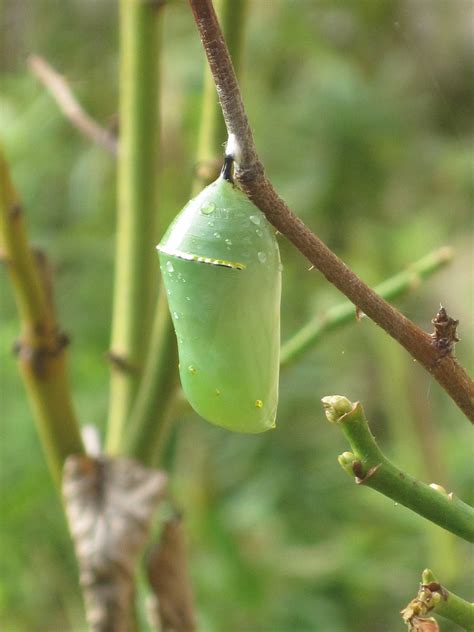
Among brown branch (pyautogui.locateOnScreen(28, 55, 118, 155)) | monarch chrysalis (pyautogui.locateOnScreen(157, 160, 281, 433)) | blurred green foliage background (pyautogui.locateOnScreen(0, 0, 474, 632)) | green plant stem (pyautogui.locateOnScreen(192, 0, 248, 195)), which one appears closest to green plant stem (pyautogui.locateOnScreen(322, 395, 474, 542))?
monarch chrysalis (pyautogui.locateOnScreen(157, 160, 281, 433))

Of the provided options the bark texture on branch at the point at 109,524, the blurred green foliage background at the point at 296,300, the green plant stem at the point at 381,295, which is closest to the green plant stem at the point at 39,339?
the bark texture on branch at the point at 109,524

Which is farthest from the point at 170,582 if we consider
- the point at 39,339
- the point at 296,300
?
the point at 296,300

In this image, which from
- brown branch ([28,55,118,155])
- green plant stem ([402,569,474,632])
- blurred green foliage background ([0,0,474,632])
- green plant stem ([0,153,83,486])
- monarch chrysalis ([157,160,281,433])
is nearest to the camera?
green plant stem ([402,569,474,632])

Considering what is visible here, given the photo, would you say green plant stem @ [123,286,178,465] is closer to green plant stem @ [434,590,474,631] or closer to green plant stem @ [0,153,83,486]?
green plant stem @ [0,153,83,486]

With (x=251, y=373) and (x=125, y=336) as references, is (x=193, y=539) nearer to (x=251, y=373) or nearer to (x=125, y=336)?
(x=125, y=336)

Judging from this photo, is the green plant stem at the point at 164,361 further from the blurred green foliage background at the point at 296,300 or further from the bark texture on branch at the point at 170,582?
the blurred green foliage background at the point at 296,300

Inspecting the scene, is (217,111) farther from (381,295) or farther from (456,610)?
(456,610)

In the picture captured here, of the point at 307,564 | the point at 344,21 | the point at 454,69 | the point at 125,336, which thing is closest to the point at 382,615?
the point at 307,564
